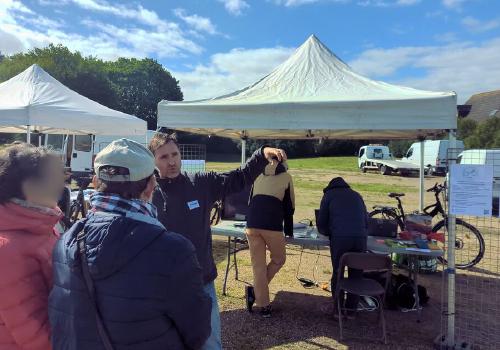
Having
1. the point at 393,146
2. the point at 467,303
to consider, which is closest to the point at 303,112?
the point at 467,303

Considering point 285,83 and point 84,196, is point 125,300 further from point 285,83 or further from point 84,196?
point 84,196

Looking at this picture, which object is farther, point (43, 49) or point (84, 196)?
point (43, 49)

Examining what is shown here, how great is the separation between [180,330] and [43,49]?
43.2 m

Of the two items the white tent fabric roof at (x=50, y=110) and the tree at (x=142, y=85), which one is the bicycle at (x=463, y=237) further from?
the tree at (x=142, y=85)

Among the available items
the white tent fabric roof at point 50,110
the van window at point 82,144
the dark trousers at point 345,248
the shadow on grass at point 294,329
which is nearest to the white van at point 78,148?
the van window at point 82,144

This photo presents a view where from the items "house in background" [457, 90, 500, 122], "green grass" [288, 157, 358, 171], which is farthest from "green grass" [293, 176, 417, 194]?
"house in background" [457, 90, 500, 122]

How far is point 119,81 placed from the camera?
46188 mm

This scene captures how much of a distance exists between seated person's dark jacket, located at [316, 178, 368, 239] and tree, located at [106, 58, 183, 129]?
40.6 metres

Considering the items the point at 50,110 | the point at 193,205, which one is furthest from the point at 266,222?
the point at 50,110

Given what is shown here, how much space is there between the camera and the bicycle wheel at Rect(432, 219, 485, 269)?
656cm

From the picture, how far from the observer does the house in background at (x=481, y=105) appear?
3603cm

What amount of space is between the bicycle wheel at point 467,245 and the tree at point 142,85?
3942cm

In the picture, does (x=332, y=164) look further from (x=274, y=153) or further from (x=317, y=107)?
(x=274, y=153)

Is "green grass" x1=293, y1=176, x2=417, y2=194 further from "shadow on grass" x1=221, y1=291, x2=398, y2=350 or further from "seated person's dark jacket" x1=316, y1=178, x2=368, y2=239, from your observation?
"seated person's dark jacket" x1=316, y1=178, x2=368, y2=239
